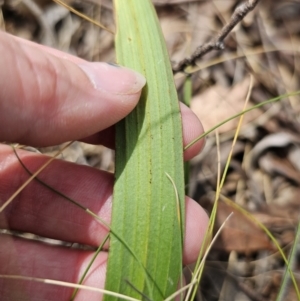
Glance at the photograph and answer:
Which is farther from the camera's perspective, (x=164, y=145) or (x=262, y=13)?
(x=262, y=13)

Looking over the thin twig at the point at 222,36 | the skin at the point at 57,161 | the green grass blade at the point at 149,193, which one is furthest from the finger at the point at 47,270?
the thin twig at the point at 222,36

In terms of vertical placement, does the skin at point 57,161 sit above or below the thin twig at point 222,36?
below

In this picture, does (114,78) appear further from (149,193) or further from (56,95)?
(149,193)

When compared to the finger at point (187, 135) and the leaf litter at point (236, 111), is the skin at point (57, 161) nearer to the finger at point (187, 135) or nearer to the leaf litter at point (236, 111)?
the finger at point (187, 135)

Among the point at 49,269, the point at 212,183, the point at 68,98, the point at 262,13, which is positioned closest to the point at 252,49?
the point at 262,13

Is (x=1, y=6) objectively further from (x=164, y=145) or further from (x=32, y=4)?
(x=164, y=145)

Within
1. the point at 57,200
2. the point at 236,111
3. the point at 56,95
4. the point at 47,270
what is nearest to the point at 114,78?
the point at 56,95
